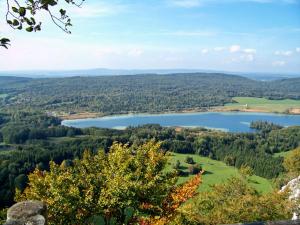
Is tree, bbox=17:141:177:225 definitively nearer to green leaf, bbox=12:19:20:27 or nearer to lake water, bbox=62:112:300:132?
green leaf, bbox=12:19:20:27

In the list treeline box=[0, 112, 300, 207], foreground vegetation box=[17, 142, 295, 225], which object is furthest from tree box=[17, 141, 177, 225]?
treeline box=[0, 112, 300, 207]

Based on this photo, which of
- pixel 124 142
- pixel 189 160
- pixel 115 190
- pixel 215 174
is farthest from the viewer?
pixel 124 142

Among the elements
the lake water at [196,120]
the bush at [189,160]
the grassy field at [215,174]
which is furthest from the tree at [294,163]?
the lake water at [196,120]

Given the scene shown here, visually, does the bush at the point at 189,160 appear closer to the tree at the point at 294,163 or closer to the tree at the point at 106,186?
the tree at the point at 294,163

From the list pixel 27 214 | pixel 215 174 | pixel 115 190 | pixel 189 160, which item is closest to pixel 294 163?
pixel 215 174

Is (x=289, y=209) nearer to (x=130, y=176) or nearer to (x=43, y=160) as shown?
(x=130, y=176)

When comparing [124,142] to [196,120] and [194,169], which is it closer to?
[194,169]
